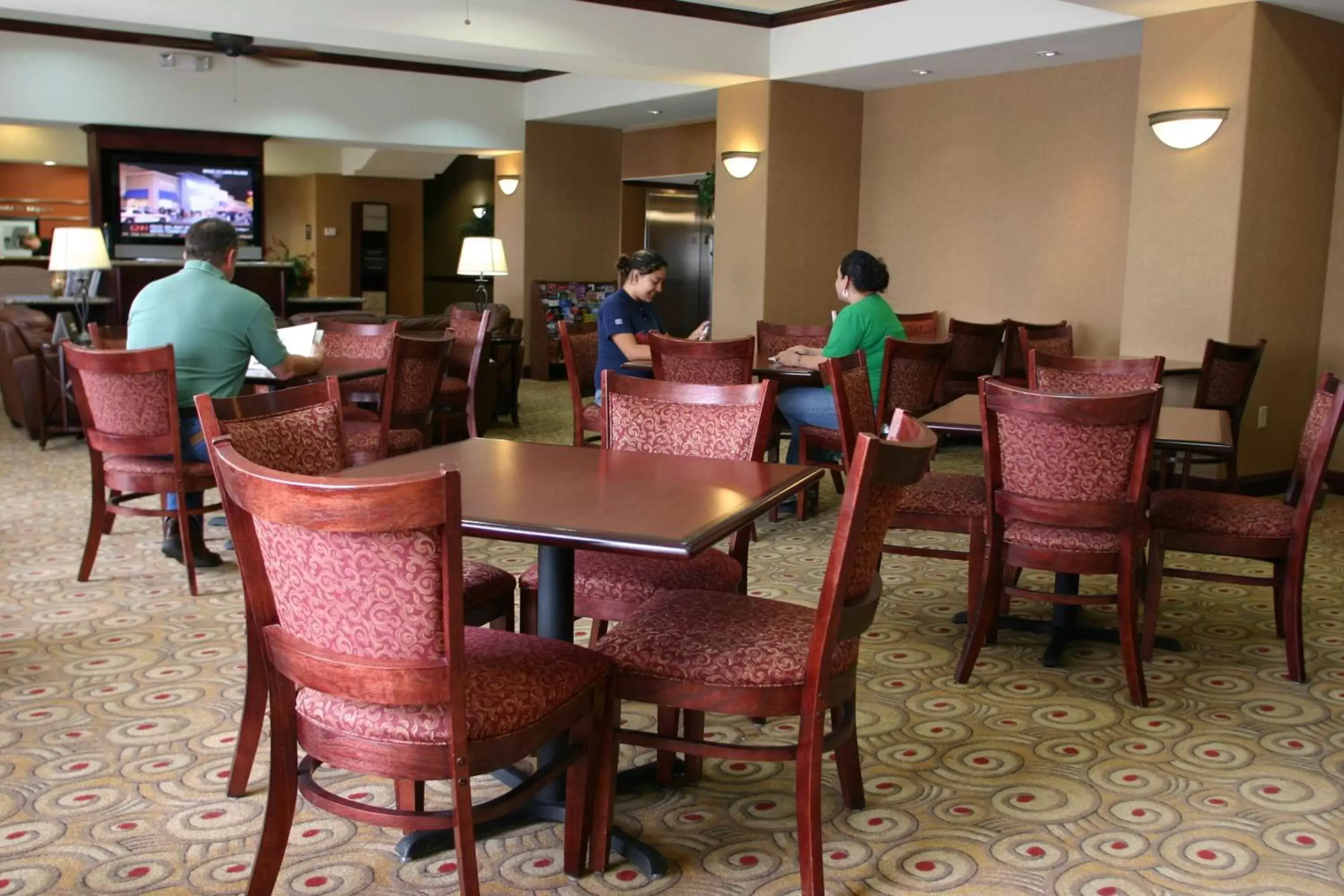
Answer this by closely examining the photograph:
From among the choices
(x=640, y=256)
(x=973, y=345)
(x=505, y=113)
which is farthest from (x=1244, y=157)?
(x=505, y=113)

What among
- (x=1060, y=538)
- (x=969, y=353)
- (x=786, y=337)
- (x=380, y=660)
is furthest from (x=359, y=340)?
(x=380, y=660)

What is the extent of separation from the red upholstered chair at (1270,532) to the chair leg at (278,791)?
2.98 metres

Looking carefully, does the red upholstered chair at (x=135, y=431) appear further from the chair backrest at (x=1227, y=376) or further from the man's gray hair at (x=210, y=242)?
the chair backrest at (x=1227, y=376)

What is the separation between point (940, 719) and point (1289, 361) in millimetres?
4992

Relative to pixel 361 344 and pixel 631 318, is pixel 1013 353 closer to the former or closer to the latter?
pixel 631 318

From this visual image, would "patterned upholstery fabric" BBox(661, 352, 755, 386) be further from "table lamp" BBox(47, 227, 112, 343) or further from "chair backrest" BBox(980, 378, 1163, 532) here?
"table lamp" BBox(47, 227, 112, 343)

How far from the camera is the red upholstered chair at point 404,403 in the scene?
18.0 ft

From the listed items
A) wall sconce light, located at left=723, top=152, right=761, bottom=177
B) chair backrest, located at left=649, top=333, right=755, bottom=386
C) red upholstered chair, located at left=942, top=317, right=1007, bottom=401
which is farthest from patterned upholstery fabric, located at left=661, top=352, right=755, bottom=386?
wall sconce light, located at left=723, top=152, right=761, bottom=177

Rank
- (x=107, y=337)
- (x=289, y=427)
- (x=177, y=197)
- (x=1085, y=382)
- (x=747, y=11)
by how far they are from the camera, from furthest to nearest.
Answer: (x=177, y=197) → (x=747, y=11) → (x=107, y=337) → (x=1085, y=382) → (x=289, y=427)

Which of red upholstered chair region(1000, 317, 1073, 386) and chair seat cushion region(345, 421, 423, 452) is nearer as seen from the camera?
chair seat cushion region(345, 421, 423, 452)

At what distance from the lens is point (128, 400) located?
4.70m

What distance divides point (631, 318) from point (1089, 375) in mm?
2466

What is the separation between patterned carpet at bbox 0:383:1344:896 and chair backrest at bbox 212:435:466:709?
0.72 meters

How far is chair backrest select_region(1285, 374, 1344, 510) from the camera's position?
12.9 ft
